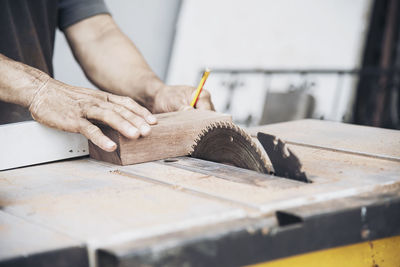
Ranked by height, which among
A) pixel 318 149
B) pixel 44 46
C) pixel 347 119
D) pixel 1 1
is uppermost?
pixel 1 1

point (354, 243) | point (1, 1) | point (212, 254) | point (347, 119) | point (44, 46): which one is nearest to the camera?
point (212, 254)

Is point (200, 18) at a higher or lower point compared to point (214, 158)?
higher

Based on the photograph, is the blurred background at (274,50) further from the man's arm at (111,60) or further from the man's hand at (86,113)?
the man's hand at (86,113)

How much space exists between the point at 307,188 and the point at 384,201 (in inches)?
5.9

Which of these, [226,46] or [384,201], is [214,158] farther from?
[226,46]

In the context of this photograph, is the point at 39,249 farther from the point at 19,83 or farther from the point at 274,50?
the point at 274,50

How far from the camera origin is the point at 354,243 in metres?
0.89

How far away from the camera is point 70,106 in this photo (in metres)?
1.32

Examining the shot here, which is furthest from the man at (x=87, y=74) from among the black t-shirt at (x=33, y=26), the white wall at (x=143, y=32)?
the white wall at (x=143, y=32)

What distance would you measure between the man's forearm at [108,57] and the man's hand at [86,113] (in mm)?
684

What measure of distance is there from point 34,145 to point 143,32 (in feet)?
14.0

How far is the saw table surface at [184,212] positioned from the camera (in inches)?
27.8

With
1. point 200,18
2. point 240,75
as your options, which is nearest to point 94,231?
point 240,75

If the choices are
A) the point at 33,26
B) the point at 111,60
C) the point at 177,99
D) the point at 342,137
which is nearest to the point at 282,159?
the point at 342,137
